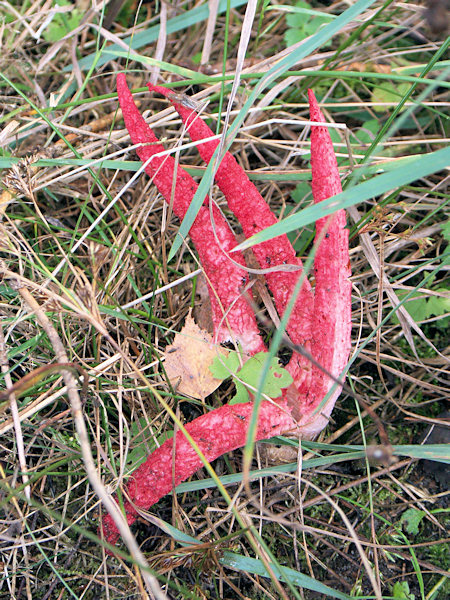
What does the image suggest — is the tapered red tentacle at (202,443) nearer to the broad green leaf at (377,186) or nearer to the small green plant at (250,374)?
the small green plant at (250,374)

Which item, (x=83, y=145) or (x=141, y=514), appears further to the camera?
(x=83, y=145)

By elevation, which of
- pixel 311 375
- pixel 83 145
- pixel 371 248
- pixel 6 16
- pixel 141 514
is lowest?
pixel 141 514

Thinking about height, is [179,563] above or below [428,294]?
below

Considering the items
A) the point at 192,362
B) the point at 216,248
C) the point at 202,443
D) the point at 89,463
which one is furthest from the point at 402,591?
the point at 216,248

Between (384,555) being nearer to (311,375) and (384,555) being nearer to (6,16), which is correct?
(311,375)

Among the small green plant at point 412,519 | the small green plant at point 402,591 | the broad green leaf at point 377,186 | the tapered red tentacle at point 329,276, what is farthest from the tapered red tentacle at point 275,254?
the small green plant at point 402,591

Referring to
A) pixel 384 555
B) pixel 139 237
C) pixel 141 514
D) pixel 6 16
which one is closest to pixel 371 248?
pixel 139 237

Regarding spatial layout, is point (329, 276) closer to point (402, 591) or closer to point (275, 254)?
point (275, 254)
